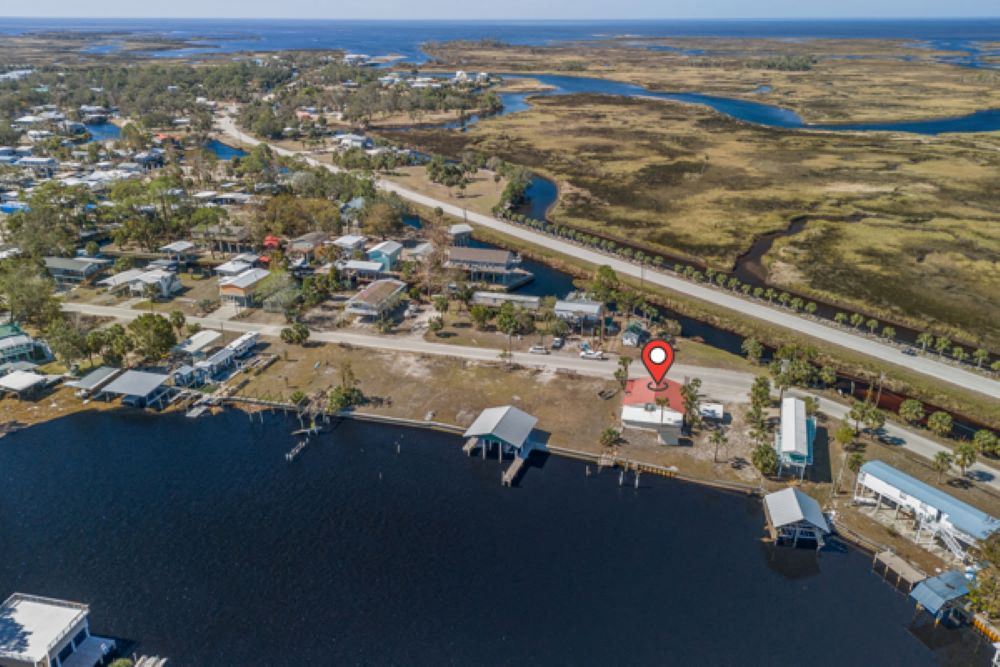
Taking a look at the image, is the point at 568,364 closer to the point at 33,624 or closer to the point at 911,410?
the point at 911,410

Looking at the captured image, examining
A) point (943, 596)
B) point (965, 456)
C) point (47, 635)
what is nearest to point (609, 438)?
point (943, 596)

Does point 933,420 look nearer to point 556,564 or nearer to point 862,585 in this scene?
point 862,585

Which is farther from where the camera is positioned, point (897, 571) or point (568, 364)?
point (568, 364)

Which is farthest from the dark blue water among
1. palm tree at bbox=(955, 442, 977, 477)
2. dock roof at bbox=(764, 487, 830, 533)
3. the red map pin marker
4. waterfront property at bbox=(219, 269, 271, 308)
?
waterfront property at bbox=(219, 269, 271, 308)

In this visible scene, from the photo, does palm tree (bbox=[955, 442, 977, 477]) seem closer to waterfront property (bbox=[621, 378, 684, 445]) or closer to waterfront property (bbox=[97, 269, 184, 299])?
waterfront property (bbox=[621, 378, 684, 445])

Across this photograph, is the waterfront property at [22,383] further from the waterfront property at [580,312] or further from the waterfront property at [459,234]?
the waterfront property at [459,234]

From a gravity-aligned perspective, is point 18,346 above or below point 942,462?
below
